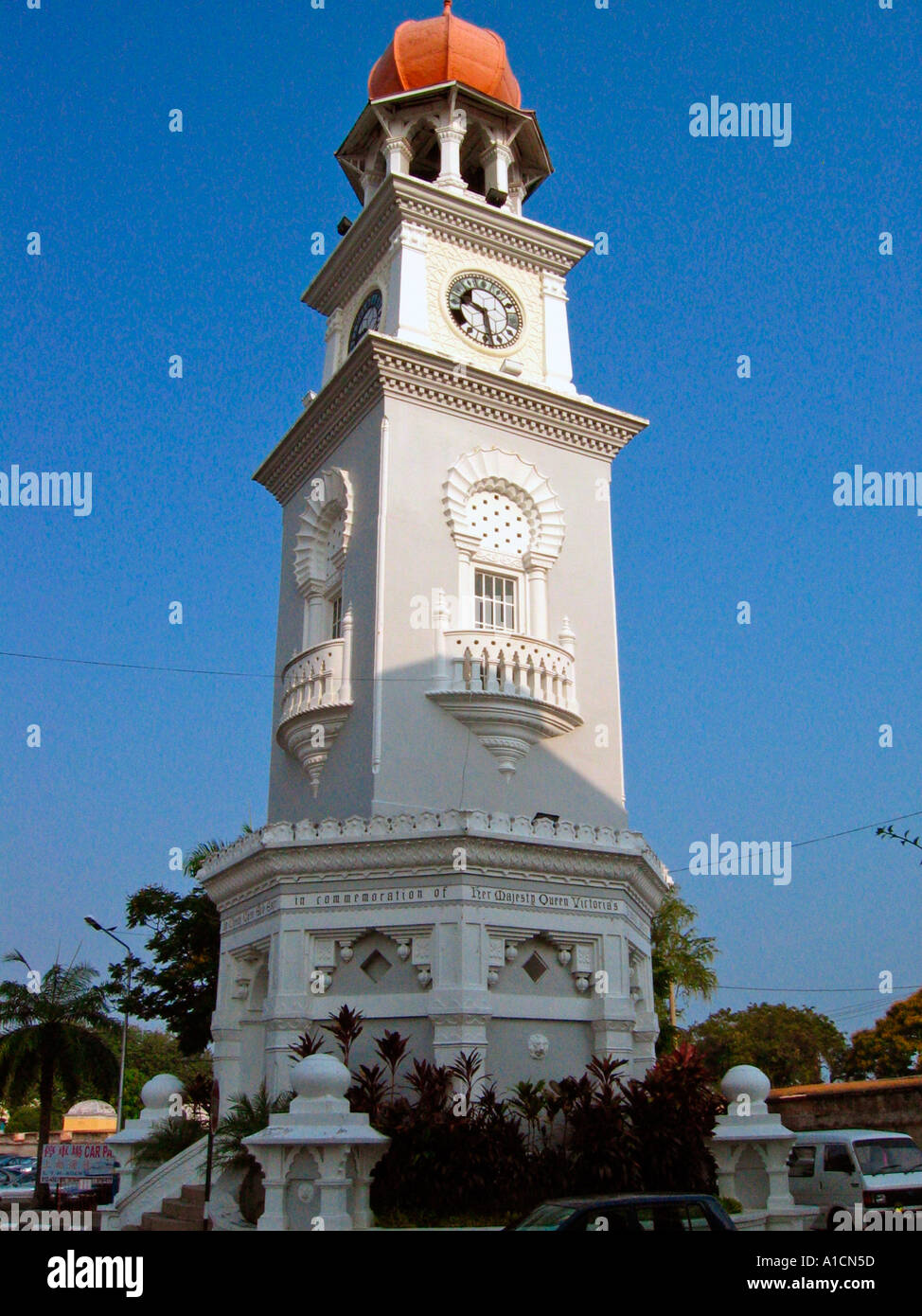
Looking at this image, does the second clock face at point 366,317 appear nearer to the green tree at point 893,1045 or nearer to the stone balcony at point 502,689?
the stone balcony at point 502,689

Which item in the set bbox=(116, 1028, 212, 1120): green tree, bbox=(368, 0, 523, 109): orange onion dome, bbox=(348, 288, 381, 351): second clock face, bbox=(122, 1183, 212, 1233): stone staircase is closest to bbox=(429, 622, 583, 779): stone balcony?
bbox=(348, 288, 381, 351): second clock face

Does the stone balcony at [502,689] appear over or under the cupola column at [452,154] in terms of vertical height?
under

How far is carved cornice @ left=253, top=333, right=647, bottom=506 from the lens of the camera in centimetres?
2406

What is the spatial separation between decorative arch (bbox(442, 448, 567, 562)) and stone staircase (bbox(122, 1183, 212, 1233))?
1262 cm

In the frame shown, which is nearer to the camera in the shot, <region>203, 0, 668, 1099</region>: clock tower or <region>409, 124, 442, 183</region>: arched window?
<region>203, 0, 668, 1099</region>: clock tower

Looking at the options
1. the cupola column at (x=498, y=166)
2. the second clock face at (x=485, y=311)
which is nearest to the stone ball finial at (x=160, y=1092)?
the second clock face at (x=485, y=311)

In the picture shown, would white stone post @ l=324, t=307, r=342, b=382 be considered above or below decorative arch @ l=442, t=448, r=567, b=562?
above

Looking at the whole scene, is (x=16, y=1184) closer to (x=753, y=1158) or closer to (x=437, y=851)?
(x=437, y=851)

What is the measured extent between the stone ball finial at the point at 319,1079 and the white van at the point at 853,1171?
791 cm

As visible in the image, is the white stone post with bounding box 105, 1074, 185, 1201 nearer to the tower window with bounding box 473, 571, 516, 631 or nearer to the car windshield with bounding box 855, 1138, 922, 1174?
the tower window with bounding box 473, 571, 516, 631

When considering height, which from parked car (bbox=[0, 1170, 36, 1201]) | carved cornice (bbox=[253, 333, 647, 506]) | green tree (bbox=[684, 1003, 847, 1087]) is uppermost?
carved cornice (bbox=[253, 333, 647, 506])

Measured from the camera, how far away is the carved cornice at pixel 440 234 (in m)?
26.2
